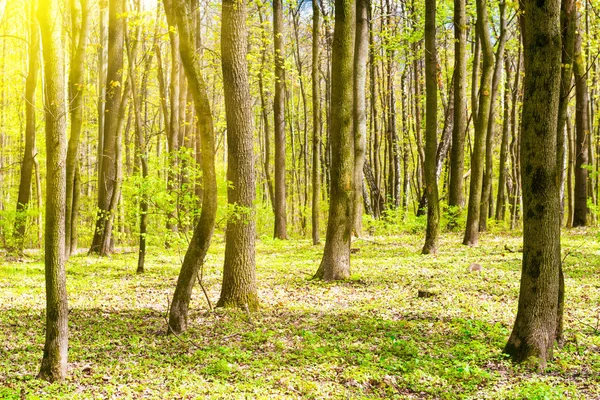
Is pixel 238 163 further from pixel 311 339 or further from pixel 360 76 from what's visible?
pixel 360 76

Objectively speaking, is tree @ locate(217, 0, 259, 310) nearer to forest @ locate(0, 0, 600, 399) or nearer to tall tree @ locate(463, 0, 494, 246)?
forest @ locate(0, 0, 600, 399)

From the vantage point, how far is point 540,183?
5.79 m

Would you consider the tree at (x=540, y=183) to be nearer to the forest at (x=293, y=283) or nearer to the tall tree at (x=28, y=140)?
the forest at (x=293, y=283)

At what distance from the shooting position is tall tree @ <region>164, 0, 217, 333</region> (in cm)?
670

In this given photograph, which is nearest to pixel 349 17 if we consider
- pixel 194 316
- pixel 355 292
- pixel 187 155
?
pixel 187 155

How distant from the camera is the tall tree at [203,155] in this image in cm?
670

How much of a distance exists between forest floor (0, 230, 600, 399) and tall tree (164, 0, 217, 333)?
0.53 m

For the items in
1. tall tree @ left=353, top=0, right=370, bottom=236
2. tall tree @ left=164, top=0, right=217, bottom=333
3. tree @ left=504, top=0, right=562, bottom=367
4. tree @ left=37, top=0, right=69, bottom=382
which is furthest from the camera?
tall tree @ left=353, top=0, right=370, bottom=236

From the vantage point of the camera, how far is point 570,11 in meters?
6.57

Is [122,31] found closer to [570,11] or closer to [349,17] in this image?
[349,17]

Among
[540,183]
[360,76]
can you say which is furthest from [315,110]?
[540,183]

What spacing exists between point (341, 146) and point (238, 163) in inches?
128

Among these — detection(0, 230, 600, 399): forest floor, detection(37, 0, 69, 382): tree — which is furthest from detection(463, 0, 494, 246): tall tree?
detection(37, 0, 69, 382): tree

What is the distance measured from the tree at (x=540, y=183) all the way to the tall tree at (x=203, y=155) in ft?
13.2
